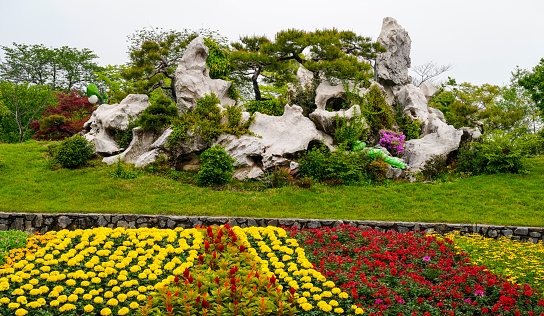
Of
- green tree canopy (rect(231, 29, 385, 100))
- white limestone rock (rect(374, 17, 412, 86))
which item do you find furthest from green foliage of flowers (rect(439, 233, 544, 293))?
white limestone rock (rect(374, 17, 412, 86))

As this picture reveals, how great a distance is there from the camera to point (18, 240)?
7.92 m

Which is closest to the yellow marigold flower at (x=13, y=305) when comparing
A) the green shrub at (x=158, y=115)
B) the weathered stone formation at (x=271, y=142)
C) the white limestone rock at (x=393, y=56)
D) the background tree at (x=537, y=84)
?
the weathered stone formation at (x=271, y=142)

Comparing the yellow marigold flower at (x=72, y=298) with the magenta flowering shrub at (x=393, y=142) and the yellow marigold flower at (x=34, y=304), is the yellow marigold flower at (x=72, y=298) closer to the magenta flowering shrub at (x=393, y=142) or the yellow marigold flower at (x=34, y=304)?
the yellow marigold flower at (x=34, y=304)

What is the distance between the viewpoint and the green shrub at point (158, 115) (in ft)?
54.2

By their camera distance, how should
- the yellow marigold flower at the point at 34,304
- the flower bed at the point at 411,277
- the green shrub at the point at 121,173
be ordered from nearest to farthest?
the yellow marigold flower at the point at 34,304 < the flower bed at the point at 411,277 < the green shrub at the point at 121,173

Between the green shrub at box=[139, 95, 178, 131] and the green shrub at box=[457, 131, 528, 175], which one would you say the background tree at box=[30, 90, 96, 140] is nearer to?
the green shrub at box=[139, 95, 178, 131]

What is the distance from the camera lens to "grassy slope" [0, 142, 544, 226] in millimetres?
11992

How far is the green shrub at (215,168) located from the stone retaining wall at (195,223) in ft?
11.2

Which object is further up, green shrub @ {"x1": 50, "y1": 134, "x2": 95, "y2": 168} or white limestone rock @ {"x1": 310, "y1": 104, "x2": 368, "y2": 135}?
white limestone rock @ {"x1": 310, "y1": 104, "x2": 368, "y2": 135}

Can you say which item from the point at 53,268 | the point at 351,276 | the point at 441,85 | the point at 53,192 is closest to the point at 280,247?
the point at 351,276

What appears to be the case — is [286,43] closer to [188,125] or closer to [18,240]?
[188,125]

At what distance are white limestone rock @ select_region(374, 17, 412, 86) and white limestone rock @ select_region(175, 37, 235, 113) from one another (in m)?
8.08

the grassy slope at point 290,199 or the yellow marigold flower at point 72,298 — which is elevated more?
the grassy slope at point 290,199

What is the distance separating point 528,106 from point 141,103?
29.1 metres
